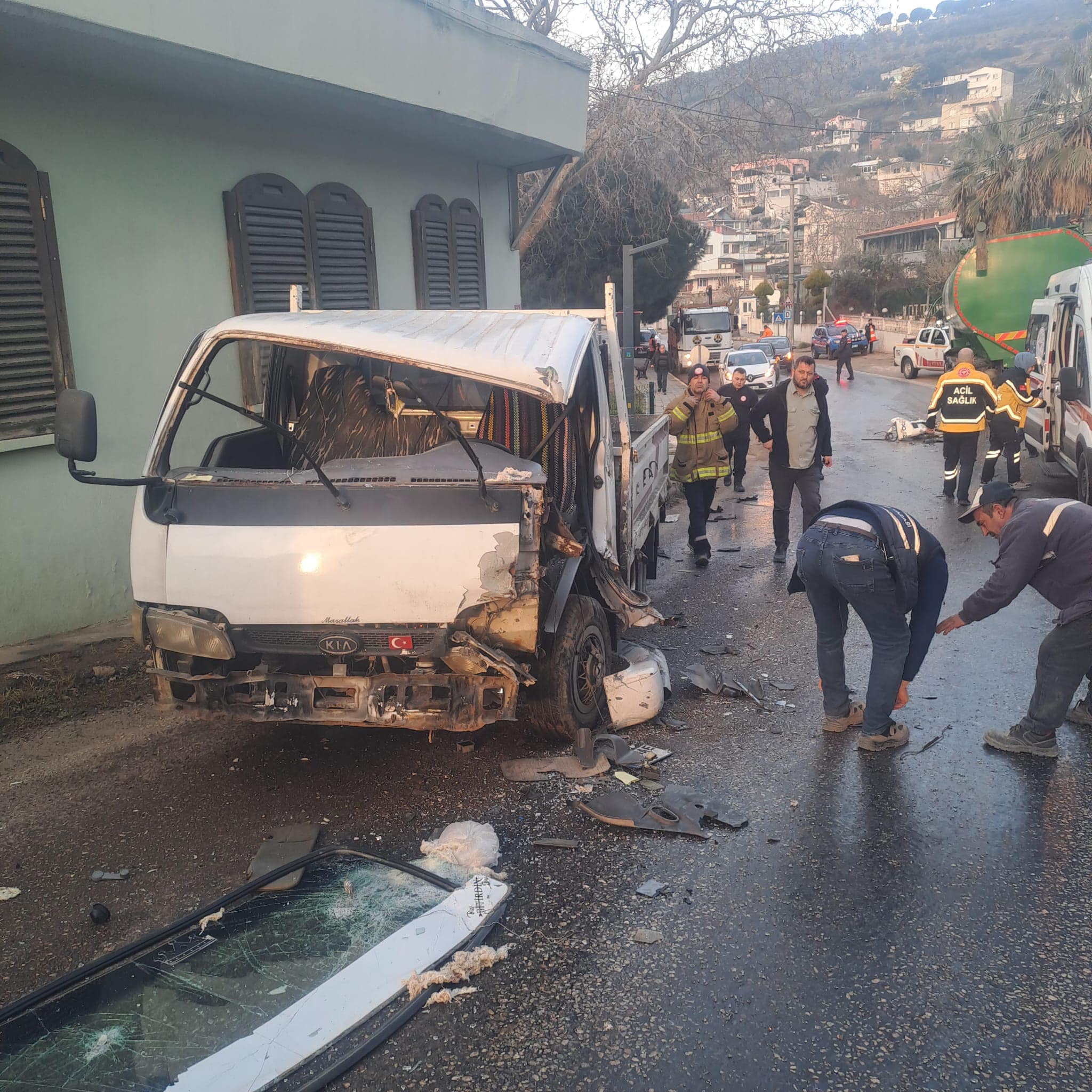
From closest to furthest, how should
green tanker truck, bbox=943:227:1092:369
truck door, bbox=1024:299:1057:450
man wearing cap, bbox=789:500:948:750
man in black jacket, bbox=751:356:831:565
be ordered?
man wearing cap, bbox=789:500:948:750, man in black jacket, bbox=751:356:831:565, truck door, bbox=1024:299:1057:450, green tanker truck, bbox=943:227:1092:369

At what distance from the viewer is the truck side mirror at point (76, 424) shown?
14.1 feet

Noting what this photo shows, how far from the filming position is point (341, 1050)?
9.49 ft

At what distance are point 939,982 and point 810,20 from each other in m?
20.1

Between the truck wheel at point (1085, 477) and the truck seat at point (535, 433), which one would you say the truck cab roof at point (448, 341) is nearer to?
the truck seat at point (535, 433)

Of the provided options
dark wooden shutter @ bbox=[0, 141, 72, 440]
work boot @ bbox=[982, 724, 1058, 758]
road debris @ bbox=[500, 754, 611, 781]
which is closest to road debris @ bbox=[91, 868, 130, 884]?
road debris @ bbox=[500, 754, 611, 781]

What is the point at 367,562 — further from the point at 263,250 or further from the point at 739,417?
the point at 739,417

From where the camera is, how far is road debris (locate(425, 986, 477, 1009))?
310 cm

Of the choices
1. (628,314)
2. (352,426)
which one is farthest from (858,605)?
(628,314)

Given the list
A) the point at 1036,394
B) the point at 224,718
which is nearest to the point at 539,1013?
the point at 224,718

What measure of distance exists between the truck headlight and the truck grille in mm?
55

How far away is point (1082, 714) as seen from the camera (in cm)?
520

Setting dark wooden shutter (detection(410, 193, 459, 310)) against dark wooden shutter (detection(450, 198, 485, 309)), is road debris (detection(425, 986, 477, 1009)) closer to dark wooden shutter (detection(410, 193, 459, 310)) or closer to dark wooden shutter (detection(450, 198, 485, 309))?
dark wooden shutter (detection(410, 193, 459, 310))

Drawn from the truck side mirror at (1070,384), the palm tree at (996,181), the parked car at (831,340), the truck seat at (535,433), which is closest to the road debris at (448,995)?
the truck seat at (535,433)

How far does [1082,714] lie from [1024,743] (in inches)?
23.2
